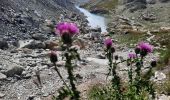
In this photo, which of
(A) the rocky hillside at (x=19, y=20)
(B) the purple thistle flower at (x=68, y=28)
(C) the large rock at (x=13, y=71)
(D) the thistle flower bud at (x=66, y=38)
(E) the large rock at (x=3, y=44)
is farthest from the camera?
(A) the rocky hillside at (x=19, y=20)

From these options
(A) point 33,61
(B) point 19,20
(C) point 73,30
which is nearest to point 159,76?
(A) point 33,61

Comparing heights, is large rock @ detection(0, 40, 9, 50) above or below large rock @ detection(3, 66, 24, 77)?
above

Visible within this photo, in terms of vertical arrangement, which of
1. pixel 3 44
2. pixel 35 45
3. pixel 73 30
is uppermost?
pixel 73 30

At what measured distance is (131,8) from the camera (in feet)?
307

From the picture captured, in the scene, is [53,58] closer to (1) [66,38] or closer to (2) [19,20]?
(1) [66,38]

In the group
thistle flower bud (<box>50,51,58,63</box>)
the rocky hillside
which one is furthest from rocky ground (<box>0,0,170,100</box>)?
thistle flower bud (<box>50,51,58,63</box>)

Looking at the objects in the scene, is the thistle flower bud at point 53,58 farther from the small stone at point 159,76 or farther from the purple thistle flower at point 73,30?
the small stone at point 159,76

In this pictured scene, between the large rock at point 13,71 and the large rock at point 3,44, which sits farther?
the large rock at point 3,44

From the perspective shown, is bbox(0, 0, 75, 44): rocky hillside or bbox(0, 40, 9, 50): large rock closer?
bbox(0, 40, 9, 50): large rock

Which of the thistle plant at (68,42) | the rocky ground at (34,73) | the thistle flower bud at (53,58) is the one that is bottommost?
the rocky ground at (34,73)

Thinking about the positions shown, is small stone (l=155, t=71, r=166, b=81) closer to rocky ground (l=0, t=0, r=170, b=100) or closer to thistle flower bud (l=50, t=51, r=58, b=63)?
rocky ground (l=0, t=0, r=170, b=100)

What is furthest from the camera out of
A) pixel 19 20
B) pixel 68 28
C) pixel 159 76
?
pixel 19 20

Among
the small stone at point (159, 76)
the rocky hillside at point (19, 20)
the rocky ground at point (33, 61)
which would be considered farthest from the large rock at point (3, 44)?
the small stone at point (159, 76)

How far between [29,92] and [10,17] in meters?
20.5
